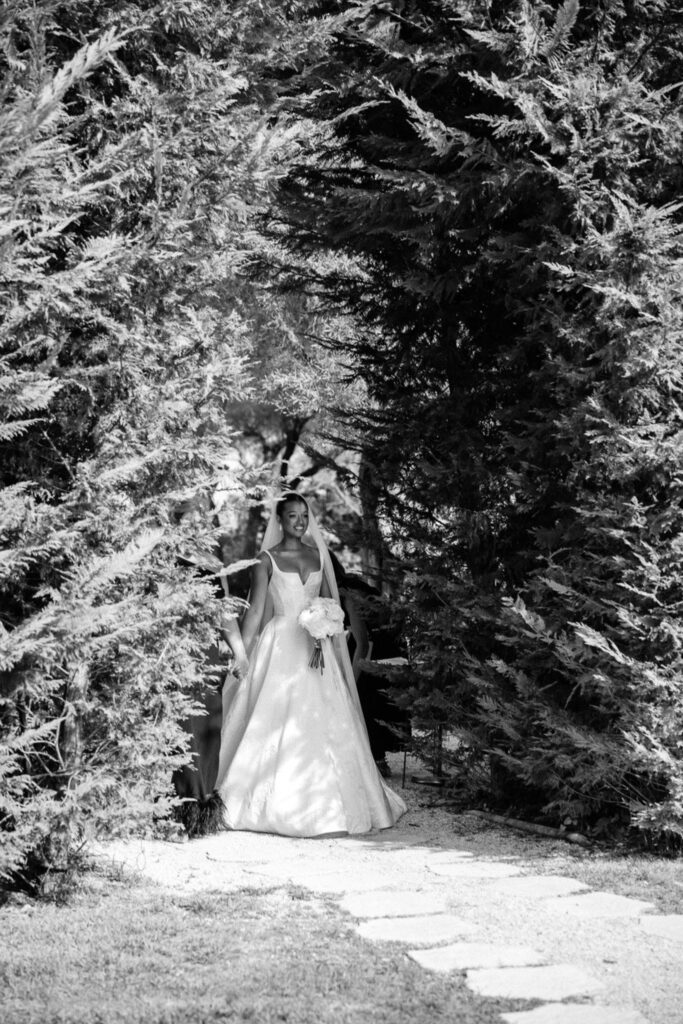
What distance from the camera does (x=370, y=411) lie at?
9391 millimetres

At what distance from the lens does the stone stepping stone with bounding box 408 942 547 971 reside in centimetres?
464

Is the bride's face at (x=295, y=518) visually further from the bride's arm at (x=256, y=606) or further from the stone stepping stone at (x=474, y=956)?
the stone stepping stone at (x=474, y=956)

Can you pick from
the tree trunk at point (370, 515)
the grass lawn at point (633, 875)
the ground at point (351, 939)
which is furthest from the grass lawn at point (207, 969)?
the tree trunk at point (370, 515)

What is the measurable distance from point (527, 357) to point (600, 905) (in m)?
4.03

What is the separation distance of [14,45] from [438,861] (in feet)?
16.8

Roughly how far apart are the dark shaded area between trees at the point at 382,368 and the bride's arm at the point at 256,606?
3.39 feet

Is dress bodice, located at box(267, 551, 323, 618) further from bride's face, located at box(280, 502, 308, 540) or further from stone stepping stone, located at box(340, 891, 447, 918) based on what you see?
stone stepping stone, located at box(340, 891, 447, 918)

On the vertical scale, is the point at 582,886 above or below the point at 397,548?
below

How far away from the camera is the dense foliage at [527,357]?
6.94 m

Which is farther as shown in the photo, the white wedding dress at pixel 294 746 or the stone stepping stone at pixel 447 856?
the white wedding dress at pixel 294 746

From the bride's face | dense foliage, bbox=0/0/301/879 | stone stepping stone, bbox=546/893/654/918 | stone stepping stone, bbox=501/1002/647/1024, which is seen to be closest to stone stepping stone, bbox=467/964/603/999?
stone stepping stone, bbox=501/1002/647/1024

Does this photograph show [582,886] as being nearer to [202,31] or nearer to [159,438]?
[159,438]

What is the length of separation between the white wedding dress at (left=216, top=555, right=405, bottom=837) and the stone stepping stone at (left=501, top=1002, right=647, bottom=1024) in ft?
12.4

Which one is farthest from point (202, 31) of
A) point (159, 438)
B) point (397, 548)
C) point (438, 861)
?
point (438, 861)
